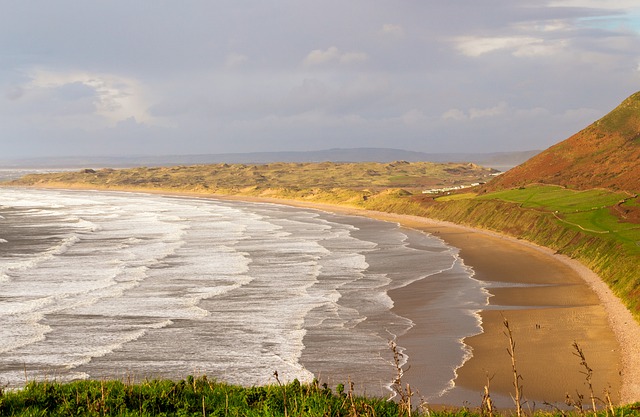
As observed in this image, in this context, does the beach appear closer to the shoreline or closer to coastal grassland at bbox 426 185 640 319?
the shoreline

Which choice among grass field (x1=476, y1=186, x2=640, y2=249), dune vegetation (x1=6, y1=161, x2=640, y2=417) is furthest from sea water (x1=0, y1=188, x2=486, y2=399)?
grass field (x1=476, y1=186, x2=640, y2=249)

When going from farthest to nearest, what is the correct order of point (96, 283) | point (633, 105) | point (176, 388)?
point (633, 105), point (96, 283), point (176, 388)

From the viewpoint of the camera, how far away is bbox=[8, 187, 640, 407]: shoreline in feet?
82.3

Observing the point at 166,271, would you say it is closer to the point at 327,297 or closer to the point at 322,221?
the point at 327,297

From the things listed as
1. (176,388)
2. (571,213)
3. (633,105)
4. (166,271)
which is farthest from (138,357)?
(633,105)

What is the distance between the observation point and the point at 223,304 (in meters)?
39.4

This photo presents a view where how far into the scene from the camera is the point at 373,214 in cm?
10719

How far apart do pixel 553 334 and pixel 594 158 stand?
65.9 m

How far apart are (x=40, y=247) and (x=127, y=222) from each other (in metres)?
28.7

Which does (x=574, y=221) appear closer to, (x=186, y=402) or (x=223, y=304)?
(x=223, y=304)

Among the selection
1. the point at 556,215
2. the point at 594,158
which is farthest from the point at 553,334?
the point at 594,158

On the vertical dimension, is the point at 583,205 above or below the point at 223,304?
above

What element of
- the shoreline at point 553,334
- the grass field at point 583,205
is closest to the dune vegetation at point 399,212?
the grass field at point 583,205

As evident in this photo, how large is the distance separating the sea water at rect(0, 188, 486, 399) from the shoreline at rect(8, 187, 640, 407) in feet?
2.86
